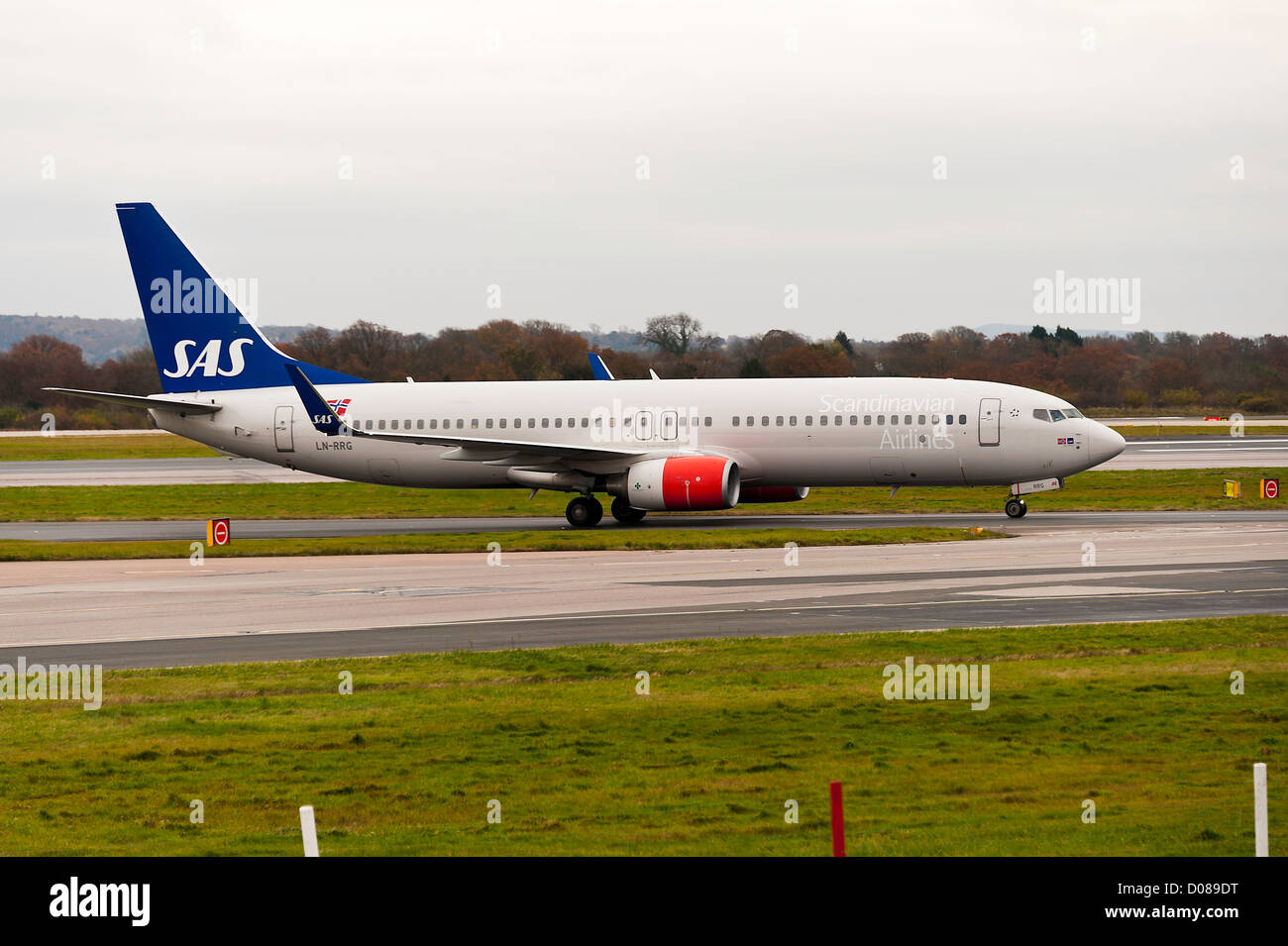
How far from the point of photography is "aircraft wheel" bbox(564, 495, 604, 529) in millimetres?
41219

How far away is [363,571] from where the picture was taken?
104 feet

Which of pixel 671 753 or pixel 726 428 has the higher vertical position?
pixel 726 428

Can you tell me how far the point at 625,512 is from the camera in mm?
42344

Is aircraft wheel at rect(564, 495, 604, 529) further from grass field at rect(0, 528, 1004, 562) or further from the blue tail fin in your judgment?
the blue tail fin

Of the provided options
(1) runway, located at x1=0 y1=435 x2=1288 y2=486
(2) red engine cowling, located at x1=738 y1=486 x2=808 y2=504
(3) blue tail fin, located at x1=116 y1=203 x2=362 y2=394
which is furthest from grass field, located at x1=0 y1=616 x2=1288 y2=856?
(1) runway, located at x1=0 y1=435 x2=1288 y2=486

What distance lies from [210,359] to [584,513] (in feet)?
47.3

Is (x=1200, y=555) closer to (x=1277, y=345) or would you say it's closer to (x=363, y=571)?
(x=363, y=571)

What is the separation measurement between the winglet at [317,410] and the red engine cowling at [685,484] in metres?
8.96

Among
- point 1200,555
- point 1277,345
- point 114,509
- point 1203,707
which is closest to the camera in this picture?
point 1203,707

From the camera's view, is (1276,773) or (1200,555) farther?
(1200,555)

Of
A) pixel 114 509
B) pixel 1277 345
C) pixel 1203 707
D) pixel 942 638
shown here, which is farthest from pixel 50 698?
pixel 1277 345

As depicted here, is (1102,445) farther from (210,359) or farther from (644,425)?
(210,359)

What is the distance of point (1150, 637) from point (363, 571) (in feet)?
58.4

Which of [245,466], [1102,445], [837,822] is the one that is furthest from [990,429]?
[245,466]
